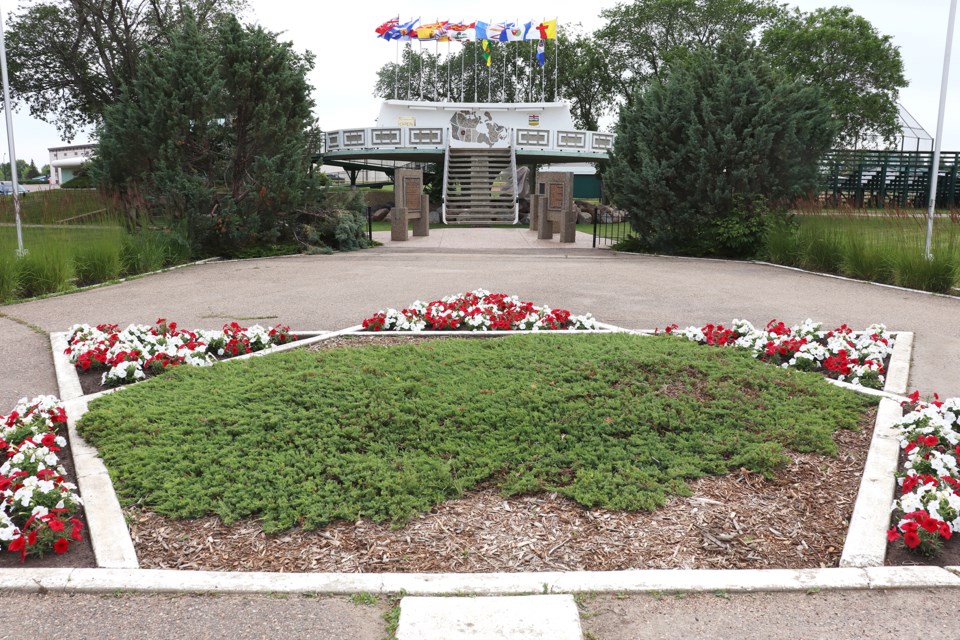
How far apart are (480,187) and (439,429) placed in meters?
27.3

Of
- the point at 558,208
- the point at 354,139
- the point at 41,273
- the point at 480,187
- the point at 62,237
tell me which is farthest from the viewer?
the point at 354,139

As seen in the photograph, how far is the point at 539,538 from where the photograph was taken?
3.55m

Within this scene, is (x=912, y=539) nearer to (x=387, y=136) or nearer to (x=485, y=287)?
(x=485, y=287)

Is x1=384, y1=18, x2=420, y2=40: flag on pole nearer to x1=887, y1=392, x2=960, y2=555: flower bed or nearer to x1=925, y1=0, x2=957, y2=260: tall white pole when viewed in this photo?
x1=925, y1=0, x2=957, y2=260: tall white pole

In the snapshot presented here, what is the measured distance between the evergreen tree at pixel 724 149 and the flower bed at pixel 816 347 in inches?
326

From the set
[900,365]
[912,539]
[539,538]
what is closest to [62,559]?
[539,538]

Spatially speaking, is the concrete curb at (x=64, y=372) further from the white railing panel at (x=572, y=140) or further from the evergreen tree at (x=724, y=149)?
the white railing panel at (x=572, y=140)

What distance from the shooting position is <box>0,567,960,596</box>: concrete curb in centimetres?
306

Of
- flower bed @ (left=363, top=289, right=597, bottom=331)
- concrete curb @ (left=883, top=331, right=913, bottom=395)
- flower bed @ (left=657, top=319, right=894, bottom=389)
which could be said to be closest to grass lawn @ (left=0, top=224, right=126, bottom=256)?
flower bed @ (left=363, top=289, right=597, bottom=331)

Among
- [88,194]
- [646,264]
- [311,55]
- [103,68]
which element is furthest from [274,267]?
[103,68]

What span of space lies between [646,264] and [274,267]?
6779 millimetres

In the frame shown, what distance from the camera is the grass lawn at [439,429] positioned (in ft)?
12.7

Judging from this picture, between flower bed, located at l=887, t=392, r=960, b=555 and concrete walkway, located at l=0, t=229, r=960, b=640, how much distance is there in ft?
1.19

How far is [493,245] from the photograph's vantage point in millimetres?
20234
